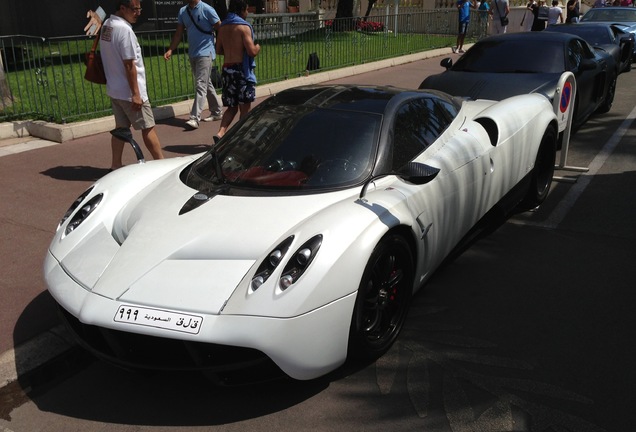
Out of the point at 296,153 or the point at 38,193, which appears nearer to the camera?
the point at 296,153

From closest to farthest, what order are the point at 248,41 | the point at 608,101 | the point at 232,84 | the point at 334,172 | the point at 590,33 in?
the point at 334,172 → the point at 248,41 → the point at 232,84 → the point at 608,101 → the point at 590,33

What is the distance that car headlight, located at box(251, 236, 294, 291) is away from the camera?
3064 mm

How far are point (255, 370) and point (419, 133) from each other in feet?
6.92

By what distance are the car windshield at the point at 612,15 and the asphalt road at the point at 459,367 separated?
561 inches

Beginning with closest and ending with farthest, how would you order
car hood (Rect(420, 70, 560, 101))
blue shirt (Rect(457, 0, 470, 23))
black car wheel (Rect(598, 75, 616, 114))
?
1. car hood (Rect(420, 70, 560, 101))
2. black car wheel (Rect(598, 75, 616, 114))
3. blue shirt (Rect(457, 0, 470, 23))

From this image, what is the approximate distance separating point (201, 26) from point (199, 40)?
197 mm

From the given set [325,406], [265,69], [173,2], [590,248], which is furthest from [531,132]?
[173,2]

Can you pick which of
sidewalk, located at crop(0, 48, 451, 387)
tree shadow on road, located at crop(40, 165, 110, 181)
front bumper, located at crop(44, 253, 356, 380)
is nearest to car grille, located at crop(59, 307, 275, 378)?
front bumper, located at crop(44, 253, 356, 380)

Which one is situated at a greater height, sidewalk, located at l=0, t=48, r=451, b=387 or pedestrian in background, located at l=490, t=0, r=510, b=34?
pedestrian in background, located at l=490, t=0, r=510, b=34

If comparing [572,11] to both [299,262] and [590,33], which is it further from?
[299,262]

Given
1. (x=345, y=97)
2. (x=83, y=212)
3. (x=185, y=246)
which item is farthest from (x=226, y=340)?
(x=345, y=97)

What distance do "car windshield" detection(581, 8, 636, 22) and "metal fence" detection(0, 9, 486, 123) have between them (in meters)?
4.42

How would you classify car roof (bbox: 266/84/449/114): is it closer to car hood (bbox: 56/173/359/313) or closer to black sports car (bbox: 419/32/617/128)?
car hood (bbox: 56/173/359/313)

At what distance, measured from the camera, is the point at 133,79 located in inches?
253
